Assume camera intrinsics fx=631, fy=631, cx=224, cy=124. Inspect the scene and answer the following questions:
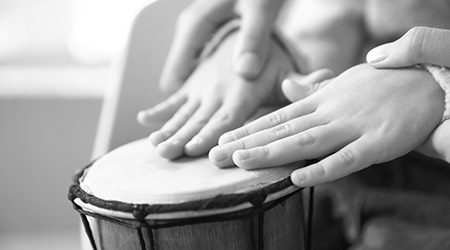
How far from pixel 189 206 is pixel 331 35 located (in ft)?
1.51

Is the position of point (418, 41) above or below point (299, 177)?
above

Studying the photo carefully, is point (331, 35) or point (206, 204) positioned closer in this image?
point (206, 204)

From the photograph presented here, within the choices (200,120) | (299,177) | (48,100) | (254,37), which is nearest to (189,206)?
(299,177)

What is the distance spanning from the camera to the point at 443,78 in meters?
0.72

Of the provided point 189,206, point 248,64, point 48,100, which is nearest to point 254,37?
point 248,64

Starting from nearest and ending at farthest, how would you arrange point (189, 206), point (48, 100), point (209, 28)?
1. point (189, 206)
2. point (209, 28)
3. point (48, 100)

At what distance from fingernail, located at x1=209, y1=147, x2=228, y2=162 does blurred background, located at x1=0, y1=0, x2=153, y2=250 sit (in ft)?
4.06

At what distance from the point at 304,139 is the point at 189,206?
0.15 metres

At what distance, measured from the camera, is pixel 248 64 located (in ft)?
3.03

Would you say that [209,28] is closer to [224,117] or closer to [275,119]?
[224,117]

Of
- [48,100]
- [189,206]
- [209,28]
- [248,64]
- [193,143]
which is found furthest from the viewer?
[48,100]

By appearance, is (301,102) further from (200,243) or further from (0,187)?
(0,187)

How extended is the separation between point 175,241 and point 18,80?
4.47 ft

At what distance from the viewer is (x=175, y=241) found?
696mm
